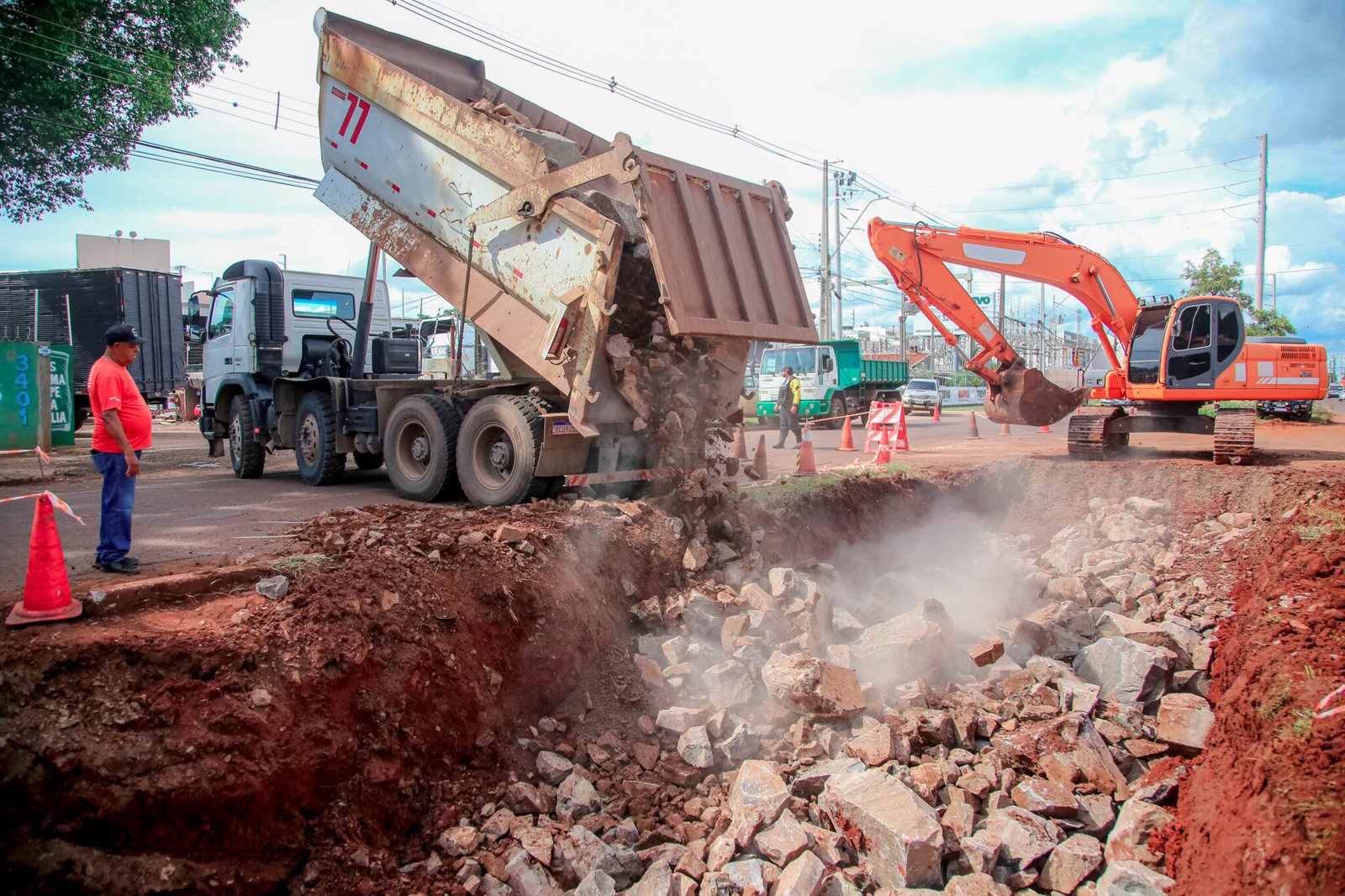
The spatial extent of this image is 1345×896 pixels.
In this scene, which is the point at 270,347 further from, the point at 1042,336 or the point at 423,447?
the point at 1042,336

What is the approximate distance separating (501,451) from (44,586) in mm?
3491

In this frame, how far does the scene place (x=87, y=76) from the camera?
14.0 meters

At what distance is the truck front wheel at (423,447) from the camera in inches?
287

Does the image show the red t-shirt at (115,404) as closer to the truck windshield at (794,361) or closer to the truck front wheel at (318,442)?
the truck front wheel at (318,442)

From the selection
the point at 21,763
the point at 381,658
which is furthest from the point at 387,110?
the point at 21,763

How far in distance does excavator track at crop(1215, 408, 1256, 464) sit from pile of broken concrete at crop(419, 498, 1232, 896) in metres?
4.66

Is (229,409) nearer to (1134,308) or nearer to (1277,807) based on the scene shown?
(1277,807)

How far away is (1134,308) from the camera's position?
12.2m

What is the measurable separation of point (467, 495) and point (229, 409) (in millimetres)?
5555

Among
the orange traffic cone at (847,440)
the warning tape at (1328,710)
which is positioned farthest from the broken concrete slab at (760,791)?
the orange traffic cone at (847,440)

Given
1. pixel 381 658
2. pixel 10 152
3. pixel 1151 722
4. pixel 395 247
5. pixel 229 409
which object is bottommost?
pixel 1151 722

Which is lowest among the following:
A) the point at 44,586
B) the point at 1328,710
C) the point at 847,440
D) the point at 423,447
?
the point at 1328,710

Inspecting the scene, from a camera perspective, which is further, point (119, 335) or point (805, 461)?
point (805, 461)

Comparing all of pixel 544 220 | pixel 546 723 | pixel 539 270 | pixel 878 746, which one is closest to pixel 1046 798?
pixel 878 746
